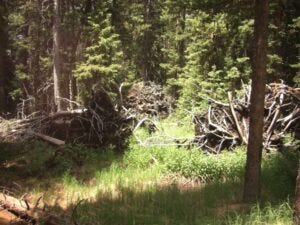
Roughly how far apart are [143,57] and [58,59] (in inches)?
478

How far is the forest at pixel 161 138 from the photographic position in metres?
8.94

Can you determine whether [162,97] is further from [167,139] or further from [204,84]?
[167,139]

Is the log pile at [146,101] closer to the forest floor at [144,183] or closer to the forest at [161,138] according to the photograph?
the forest at [161,138]

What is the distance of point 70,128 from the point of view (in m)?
14.8

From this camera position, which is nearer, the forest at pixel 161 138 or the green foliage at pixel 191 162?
the forest at pixel 161 138

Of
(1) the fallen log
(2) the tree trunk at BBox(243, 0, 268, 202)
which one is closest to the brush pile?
(1) the fallen log

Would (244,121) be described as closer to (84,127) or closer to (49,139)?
(84,127)

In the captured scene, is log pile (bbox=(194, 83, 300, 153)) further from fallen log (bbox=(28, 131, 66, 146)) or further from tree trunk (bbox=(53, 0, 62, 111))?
tree trunk (bbox=(53, 0, 62, 111))

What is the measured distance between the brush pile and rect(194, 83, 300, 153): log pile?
264 cm

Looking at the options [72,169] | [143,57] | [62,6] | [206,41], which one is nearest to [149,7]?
[143,57]

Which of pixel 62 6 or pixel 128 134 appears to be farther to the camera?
pixel 62 6

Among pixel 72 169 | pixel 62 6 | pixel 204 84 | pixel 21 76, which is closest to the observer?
Result: pixel 72 169

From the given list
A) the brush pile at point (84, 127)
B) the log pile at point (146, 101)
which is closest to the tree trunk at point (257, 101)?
the brush pile at point (84, 127)

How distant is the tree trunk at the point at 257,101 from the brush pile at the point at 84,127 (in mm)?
6213
